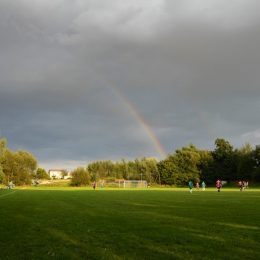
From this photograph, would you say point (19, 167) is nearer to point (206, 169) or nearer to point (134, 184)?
point (134, 184)

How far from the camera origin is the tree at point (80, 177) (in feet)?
394

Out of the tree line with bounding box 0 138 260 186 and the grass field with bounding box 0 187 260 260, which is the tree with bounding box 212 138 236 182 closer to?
the tree line with bounding box 0 138 260 186

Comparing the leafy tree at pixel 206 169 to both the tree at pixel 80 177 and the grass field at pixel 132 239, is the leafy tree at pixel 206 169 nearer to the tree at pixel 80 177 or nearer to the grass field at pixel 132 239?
the tree at pixel 80 177

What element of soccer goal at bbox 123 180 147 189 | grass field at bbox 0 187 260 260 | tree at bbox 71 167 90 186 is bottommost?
grass field at bbox 0 187 260 260

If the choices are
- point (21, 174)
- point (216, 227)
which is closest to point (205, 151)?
point (21, 174)

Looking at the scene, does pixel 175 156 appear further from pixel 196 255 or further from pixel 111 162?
pixel 196 255

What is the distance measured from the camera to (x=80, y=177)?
120 meters

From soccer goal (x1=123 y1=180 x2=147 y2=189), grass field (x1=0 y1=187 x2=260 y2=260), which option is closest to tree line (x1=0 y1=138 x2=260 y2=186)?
soccer goal (x1=123 y1=180 x2=147 y2=189)

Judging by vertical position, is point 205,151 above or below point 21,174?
above

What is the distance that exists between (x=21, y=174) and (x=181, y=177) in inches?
2530

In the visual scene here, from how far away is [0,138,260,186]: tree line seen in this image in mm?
114188

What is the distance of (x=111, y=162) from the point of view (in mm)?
165250

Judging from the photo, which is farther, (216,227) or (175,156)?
(175,156)

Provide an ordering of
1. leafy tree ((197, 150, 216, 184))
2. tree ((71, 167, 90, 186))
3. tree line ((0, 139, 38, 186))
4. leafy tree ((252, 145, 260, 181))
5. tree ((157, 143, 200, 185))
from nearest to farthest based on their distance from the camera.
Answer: leafy tree ((252, 145, 260, 181)) → tree line ((0, 139, 38, 186)) → tree ((71, 167, 90, 186)) → leafy tree ((197, 150, 216, 184)) → tree ((157, 143, 200, 185))
